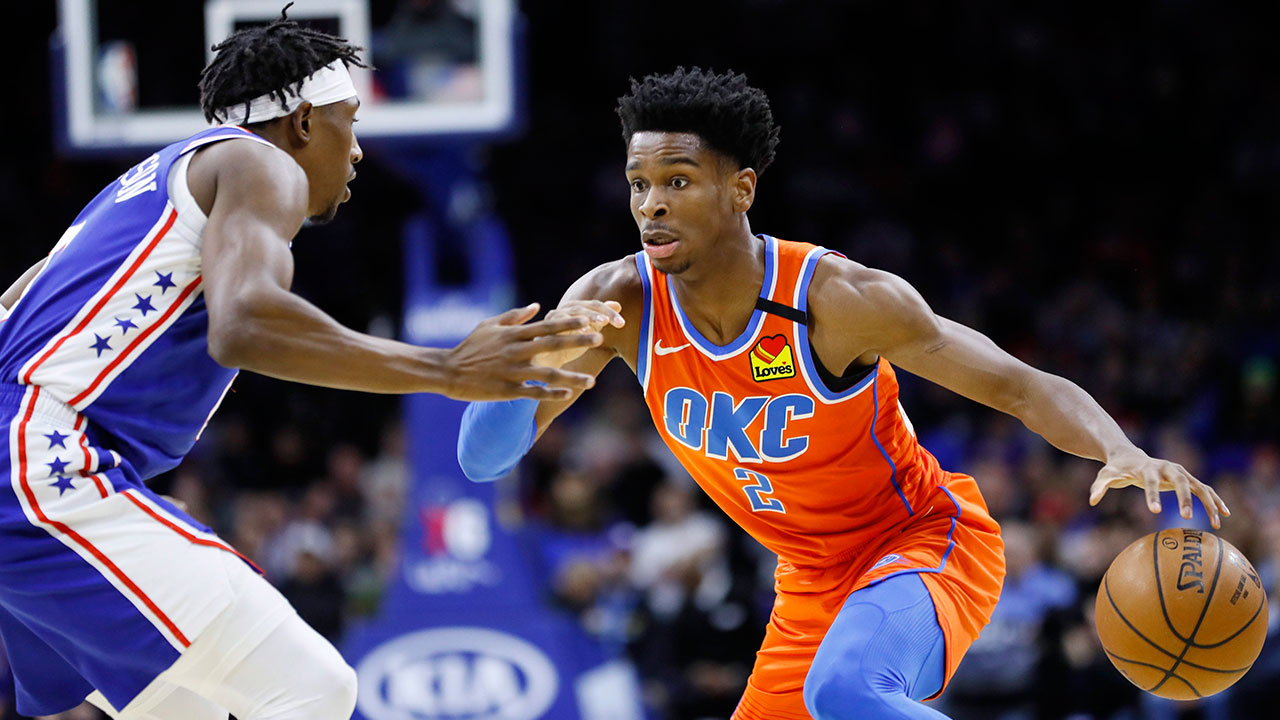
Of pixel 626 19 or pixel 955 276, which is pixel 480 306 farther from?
Result: pixel 626 19

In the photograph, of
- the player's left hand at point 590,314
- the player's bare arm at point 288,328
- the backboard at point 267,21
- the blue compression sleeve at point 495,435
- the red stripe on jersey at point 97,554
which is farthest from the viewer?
the backboard at point 267,21

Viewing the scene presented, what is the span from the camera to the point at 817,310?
3.80 metres

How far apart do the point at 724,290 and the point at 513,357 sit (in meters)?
1.29

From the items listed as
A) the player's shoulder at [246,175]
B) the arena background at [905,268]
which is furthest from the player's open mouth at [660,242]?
the arena background at [905,268]

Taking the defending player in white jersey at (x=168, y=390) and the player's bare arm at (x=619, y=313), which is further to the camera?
the player's bare arm at (x=619, y=313)

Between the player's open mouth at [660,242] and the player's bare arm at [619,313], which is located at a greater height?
the player's open mouth at [660,242]

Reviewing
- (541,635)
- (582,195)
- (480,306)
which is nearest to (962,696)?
(541,635)

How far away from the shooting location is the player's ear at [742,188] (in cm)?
397

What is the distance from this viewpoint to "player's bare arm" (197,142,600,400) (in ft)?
8.49

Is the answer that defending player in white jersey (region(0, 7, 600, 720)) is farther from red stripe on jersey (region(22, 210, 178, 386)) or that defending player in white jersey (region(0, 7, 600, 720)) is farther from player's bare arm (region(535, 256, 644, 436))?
player's bare arm (region(535, 256, 644, 436))

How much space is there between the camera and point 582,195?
1284 centimetres

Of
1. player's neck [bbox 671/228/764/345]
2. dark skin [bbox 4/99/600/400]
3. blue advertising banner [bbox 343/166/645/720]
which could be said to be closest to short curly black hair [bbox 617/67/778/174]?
player's neck [bbox 671/228/764/345]

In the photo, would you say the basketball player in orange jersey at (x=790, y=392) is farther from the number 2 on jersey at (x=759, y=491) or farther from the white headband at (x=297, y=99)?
the white headband at (x=297, y=99)

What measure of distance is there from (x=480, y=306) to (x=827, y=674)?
485 centimetres
